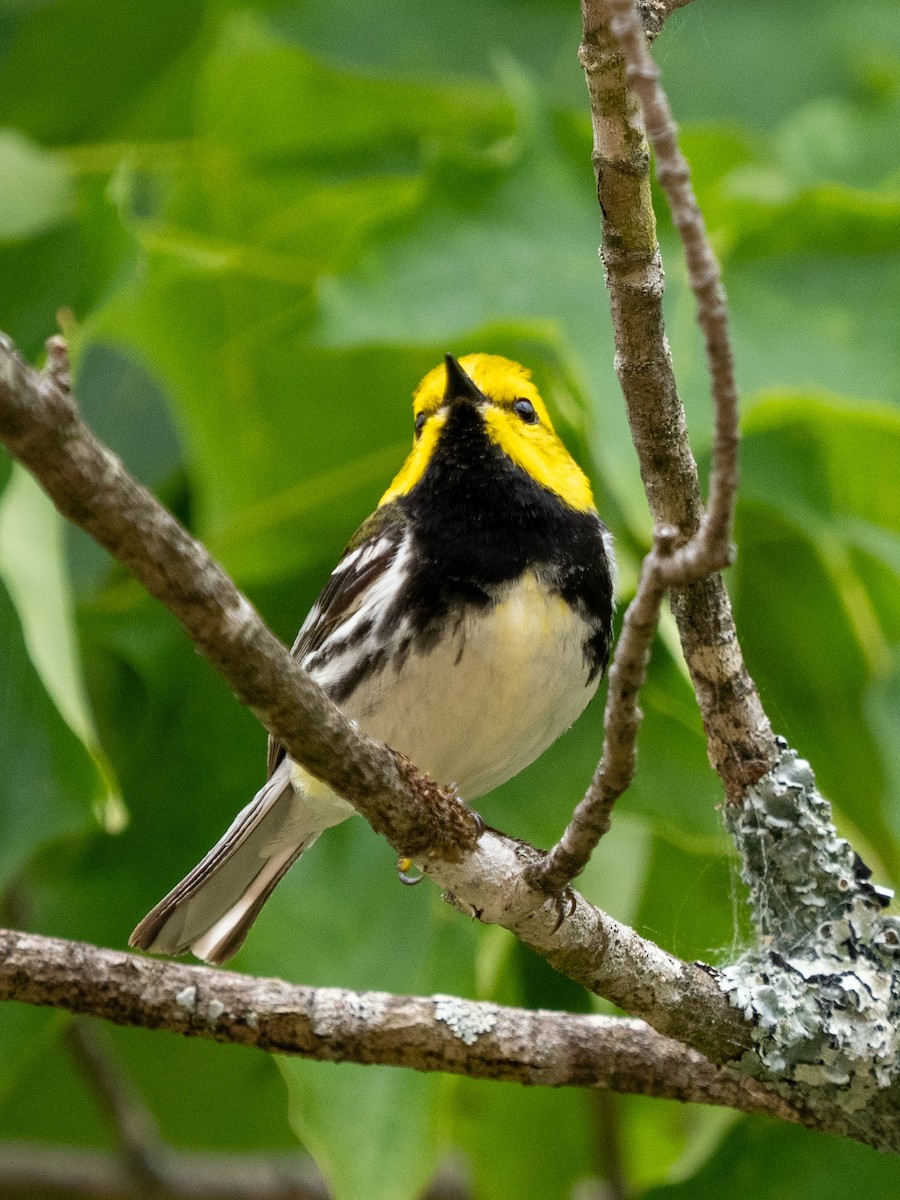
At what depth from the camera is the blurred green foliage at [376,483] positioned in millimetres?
2779

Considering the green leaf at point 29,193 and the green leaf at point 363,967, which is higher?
the green leaf at point 29,193

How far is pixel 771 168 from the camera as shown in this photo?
3.84 meters

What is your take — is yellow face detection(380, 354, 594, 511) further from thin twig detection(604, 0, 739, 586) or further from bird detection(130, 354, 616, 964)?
thin twig detection(604, 0, 739, 586)

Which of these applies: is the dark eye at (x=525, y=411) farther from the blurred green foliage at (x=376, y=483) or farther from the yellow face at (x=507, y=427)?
the blurred green foliage at (x=376, y=483)

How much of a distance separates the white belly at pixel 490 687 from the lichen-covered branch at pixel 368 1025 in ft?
1.43

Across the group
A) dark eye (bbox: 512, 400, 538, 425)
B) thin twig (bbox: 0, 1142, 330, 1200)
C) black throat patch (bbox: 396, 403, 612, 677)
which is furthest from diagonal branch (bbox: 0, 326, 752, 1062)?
thin twig (bbox: 0, 1142, 330, 1200)

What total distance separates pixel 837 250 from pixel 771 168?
552 millimetres

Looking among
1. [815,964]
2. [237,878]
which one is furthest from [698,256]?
[237,878]

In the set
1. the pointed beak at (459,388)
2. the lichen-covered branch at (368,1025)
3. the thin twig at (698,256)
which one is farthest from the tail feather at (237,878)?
the thin twig at (698,256)

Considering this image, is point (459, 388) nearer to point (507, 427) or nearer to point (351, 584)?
point (507, 427)

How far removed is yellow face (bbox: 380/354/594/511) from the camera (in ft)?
8.16

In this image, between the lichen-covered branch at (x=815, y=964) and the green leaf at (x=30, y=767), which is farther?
the green leaf at (x=30, y=767)

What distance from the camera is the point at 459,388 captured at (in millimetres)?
2459

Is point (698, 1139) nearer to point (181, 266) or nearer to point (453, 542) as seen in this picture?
point (453, 542)
